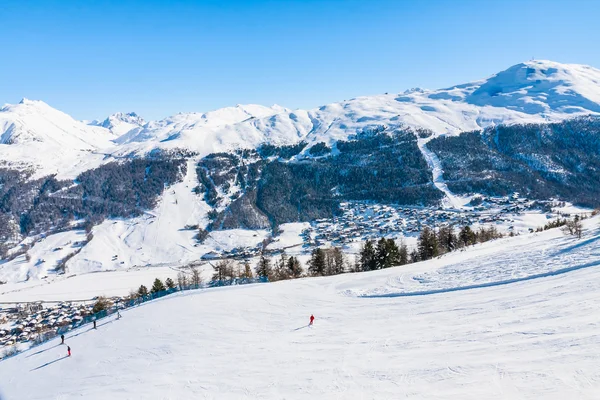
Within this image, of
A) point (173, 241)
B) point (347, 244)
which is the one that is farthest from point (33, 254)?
point (347, 244)

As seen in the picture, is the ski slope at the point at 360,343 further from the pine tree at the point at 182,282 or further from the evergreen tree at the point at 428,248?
the evergreen tree at the point at 428,248

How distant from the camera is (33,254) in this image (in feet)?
424

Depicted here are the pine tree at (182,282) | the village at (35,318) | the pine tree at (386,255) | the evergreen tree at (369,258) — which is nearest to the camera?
the pine tree at (182,282)

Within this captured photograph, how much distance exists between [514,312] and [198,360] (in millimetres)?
19496

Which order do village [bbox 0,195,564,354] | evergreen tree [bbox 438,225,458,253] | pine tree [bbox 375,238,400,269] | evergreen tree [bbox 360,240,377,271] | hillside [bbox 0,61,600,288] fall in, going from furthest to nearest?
1. hillside [bbox 0,61,600,288]
2. village [bbox 0,195,564,354]
3. evergreen tree [bbox 438,225,458,253]
4. evergreen tree [bbox 360,240,377,271]
5. pine tree [bbox 375,238,400,269]

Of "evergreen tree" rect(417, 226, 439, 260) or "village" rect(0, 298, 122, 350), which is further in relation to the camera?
"village" rect(0, 298, 122, 350)

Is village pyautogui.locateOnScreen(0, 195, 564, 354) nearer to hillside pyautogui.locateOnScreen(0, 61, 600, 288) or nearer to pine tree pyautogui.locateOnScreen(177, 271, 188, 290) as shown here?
hillside pyautogui.locateOnScreen(0, 61, 600, 288)

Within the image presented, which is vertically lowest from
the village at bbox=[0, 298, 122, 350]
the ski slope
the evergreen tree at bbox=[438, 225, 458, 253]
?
the village at bbox=[0, 298, 122, 350]

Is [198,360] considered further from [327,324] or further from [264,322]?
[327,324]

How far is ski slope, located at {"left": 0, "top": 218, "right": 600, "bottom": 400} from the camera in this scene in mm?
14469

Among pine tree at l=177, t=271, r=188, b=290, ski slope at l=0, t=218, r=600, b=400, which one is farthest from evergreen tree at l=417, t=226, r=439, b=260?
pine tree at l=177, t=271, r=188, b=290

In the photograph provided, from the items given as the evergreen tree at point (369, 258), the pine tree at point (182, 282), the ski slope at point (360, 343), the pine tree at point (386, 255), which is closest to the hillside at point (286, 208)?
the pine tree at point (182, 282)

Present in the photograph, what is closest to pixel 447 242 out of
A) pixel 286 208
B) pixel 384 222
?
pixel 384 222

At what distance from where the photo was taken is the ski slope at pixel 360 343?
1447cm
